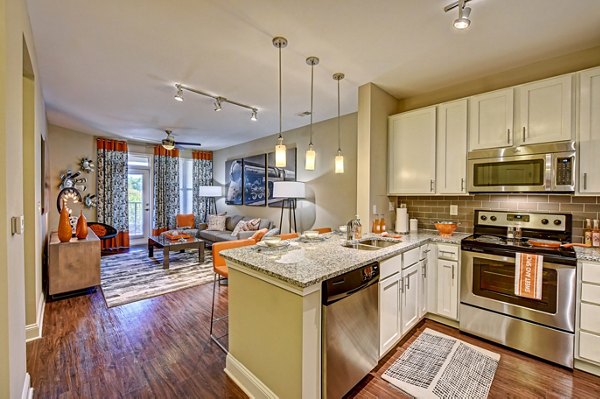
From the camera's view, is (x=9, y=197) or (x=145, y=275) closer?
(x=9, y=197)

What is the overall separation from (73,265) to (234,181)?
3892mm

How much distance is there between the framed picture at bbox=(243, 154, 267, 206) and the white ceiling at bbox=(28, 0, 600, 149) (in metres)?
2.45

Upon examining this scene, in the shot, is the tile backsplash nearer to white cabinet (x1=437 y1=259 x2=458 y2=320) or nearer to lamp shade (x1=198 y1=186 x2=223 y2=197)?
white cabinet (x1=437 y1=259 x2=458 y2=320)

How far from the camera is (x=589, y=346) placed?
2053 mm

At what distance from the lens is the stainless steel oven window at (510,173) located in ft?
8.11

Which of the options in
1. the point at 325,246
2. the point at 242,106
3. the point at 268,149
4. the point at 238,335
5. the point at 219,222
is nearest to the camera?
the point at 238,335

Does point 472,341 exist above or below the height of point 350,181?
below

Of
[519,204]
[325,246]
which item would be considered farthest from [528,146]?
[325,246]

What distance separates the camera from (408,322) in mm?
2518

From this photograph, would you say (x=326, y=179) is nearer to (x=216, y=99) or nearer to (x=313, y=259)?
(x=216, y=99)

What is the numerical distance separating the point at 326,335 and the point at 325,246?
0.93 meters

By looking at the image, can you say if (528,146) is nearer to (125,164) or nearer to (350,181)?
(350,181)

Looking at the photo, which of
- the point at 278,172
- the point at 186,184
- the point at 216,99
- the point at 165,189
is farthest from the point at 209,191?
the point at 216,99

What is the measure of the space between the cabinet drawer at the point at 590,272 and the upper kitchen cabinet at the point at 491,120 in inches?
47.1
